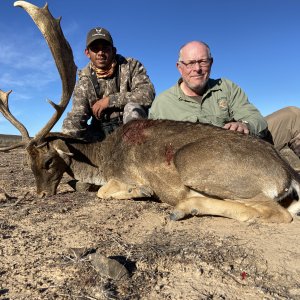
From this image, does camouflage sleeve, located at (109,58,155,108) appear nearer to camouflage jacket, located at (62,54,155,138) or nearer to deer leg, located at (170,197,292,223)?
camouflage jacket, located at (62,54,155,138)

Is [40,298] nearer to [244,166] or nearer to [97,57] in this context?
[244,166]

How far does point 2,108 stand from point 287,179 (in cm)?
547

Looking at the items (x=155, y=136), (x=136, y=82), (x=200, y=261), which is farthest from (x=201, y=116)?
(x=200, y=261)

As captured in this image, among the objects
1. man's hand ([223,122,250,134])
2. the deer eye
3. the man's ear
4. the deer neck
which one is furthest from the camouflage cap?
man's hand ([223,122,250,134])

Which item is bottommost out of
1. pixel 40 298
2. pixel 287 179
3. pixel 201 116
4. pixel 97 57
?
pixel 40 298

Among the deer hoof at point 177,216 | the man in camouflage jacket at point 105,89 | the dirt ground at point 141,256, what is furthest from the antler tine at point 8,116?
the deer hoof at point 177,216

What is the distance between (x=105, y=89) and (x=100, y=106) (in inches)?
27.6

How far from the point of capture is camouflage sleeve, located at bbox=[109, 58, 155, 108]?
8898mm

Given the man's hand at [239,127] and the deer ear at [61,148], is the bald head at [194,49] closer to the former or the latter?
the man's hand at [239,127]

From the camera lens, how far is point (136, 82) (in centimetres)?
931

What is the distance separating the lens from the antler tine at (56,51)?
6453mm

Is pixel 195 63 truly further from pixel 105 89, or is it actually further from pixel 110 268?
pixel 110 268

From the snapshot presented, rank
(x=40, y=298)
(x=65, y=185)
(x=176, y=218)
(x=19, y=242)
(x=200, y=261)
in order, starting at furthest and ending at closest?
(x=65, y=185) → (x=176, y=218) → (x=19, y=242) → (x=200, y=261) → (x=40, y=298)

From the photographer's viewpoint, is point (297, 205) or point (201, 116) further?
point (201, 116)
